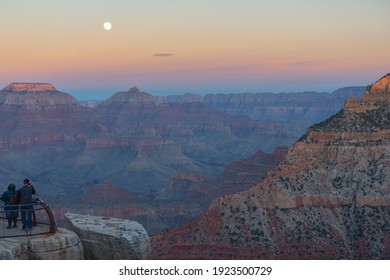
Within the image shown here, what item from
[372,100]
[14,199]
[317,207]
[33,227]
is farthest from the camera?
[372,100]

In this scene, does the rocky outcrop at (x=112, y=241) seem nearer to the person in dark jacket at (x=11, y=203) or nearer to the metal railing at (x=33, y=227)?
the metal railing at (x=33, y=227)

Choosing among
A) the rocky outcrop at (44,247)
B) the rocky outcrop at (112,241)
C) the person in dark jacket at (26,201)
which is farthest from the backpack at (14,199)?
the rocky outcrop at (112,241)

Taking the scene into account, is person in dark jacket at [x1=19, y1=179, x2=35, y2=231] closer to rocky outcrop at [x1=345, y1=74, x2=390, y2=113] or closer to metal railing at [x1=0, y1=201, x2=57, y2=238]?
metal railing at [x1=0, y1=201, x2=57, y2=238]

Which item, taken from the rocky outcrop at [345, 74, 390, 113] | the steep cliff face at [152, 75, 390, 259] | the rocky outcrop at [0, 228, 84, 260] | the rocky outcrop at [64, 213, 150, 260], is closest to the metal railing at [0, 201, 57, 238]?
the rocky outcrop at [0, 228, 84, 260]

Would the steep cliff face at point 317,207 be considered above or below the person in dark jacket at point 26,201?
below

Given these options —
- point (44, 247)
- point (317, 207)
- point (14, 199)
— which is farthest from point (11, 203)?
point (317, 207)

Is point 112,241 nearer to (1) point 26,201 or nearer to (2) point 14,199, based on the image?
(1) point 26,201

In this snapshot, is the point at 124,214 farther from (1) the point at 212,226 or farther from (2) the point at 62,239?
(2) the point at 62,239
